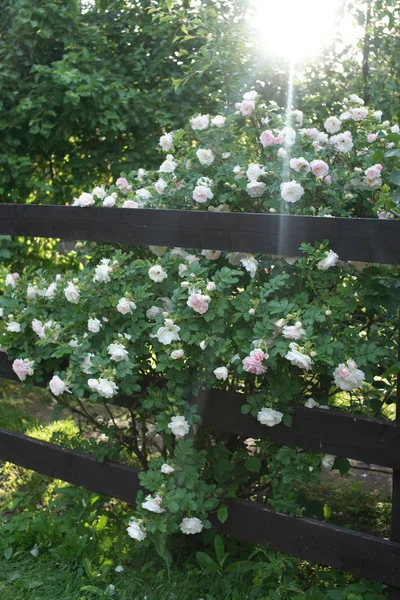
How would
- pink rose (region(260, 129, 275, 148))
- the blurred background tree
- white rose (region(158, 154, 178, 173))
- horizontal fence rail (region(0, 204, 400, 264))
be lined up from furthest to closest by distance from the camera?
1. the blurred background tree
2. white rose (region(158, 154, 178, 173))
3. pink rose (region(260, 129, 275, 148))
4. horizontal fence rail (region(0, 204, 400, 264))

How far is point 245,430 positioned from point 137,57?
11.4ft

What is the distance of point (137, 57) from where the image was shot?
5406 millimetres

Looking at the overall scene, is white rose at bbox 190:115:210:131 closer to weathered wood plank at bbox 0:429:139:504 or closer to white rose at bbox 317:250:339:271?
white rose at bbox 317:250:339:271

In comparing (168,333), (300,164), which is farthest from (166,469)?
(300,164)

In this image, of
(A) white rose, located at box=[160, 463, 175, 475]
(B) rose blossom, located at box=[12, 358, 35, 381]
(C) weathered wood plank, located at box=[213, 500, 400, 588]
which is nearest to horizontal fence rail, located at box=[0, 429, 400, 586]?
(C) weathered wood plank, located at box=[213, 500, 400, 588]

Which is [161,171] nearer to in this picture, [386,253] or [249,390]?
[249,390]

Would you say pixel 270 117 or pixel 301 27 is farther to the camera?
pixel 301 27

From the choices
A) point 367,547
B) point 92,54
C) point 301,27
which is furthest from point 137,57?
point 367,547

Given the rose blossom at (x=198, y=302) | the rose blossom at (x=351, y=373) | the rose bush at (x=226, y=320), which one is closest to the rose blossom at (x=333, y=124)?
the rose bush at (x=226, y=320)

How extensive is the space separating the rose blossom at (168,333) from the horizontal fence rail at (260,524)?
64 centimetres

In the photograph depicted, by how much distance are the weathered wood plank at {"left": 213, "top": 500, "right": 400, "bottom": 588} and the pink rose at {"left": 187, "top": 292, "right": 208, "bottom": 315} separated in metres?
0.74

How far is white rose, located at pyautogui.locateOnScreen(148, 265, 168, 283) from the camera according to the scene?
9.01 feet

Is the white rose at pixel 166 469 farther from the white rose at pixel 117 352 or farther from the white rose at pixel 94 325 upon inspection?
the white rose at pixel 94 325

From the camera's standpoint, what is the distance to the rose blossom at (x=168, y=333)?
8.50ft
